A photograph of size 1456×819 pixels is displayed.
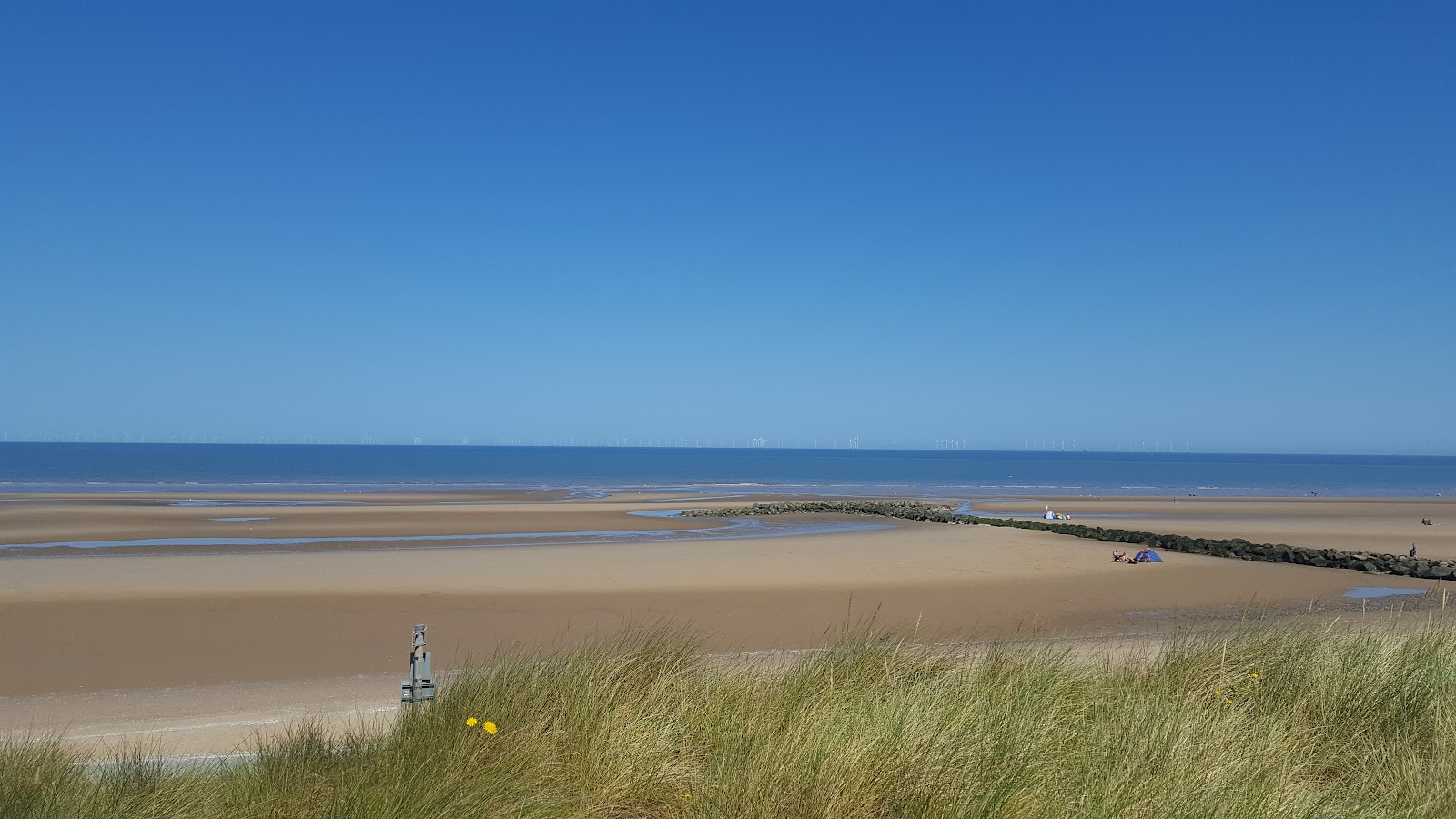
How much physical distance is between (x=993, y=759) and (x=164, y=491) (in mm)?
60409

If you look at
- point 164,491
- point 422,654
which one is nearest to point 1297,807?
point 422,654

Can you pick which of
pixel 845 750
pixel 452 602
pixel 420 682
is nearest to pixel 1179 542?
pixel 452 602

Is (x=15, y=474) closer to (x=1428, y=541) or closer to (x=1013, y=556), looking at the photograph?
(x=1013, y=556)

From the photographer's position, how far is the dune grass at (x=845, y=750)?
4.43 m

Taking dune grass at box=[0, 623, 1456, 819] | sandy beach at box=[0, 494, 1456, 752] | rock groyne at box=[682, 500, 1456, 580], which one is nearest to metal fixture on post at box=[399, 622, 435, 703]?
dune grass at box=[0, 623, 1456, 819]

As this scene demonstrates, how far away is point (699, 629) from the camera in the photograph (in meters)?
14.4

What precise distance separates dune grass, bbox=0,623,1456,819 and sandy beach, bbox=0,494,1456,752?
2.67m

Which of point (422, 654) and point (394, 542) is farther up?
point (422, 654)

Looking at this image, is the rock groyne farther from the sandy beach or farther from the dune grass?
the dune grass

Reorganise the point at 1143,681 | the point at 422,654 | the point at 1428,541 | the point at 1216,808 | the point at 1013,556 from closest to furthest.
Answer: the point at 1216,808 → the point at 422,654 → the point at 1143,681 → the point at 1013,556 → the point at 1428,541

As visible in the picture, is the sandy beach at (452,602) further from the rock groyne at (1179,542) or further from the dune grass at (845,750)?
the dune grass at (845,750)

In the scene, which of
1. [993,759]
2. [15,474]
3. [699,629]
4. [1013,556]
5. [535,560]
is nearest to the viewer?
[993,759]

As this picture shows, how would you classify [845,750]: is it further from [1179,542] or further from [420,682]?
[1179,542]

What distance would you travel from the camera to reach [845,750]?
4.74m
